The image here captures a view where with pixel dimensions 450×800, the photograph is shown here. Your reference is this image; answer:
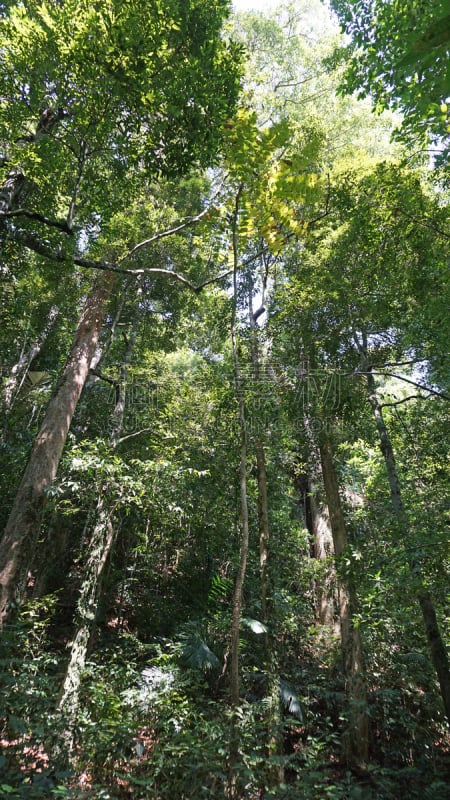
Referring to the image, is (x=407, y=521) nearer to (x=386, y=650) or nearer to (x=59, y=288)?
(x=386, y=650)

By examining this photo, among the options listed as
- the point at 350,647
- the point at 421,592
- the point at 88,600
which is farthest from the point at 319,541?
the point at 88,600

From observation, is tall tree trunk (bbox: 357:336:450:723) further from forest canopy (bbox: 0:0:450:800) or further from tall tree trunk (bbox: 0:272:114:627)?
tall tree trunk (bbox: 0:272:114:627)

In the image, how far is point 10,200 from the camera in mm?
4434

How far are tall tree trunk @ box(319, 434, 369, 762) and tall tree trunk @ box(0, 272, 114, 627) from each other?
4001mm

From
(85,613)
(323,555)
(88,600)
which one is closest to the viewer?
(85,613)

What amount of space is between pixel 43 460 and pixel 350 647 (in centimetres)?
538

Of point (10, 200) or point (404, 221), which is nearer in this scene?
point (10, 200)

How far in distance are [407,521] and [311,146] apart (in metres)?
4.35

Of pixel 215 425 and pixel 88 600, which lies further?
pixel 215 425

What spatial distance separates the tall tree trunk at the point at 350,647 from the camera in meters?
5.70

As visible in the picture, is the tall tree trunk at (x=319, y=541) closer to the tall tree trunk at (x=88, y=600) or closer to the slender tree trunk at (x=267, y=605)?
the slender tree trunk at (x=267, y=605)

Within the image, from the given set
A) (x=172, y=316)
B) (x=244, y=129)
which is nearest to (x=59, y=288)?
(x=172, y=316)

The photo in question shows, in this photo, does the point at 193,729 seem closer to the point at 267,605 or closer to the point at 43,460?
the point at 267,605

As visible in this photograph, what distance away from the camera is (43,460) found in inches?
226
